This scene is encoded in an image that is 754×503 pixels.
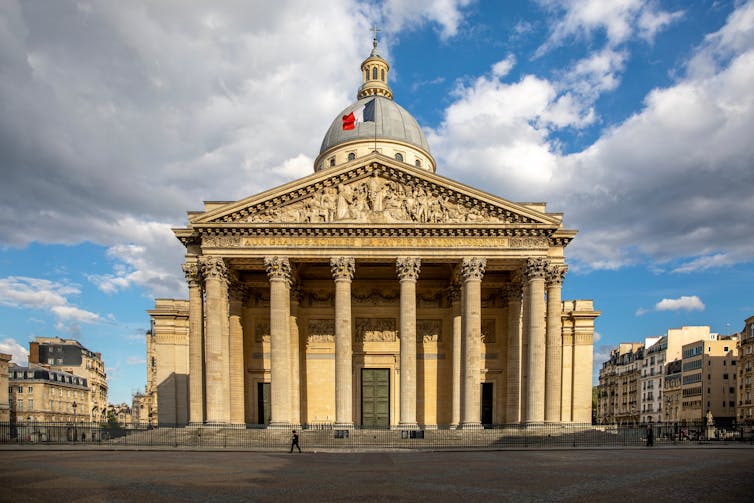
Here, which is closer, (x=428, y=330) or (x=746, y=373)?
(x=428, y=330)

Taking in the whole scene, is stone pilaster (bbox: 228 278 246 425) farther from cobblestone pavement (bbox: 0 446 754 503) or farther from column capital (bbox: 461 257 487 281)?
column capital (bbox: 461 257 487 281)

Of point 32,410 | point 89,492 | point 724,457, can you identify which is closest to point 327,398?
point 724,457

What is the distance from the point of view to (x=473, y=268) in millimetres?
35375

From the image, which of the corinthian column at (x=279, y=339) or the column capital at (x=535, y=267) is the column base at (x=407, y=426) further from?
the column capital at (x=535, y=267)

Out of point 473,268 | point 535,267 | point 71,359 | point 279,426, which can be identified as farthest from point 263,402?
point 71,359

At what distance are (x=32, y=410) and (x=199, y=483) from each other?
3173 inches

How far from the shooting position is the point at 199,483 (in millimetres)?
16016

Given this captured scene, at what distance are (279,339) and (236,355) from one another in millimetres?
5682

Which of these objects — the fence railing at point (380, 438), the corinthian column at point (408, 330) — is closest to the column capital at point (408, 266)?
the corinthian column at point (408, 330)

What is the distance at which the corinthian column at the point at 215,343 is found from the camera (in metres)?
34.5

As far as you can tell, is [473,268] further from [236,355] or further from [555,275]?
[236,355]

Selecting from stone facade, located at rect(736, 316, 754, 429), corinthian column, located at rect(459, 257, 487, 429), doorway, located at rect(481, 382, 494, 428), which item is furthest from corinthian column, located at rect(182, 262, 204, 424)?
stone facade, located at rect(736, 316, 754, 429)

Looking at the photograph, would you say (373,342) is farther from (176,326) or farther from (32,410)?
(32,410)

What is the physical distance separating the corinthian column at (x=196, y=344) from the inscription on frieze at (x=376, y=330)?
37.1ft
